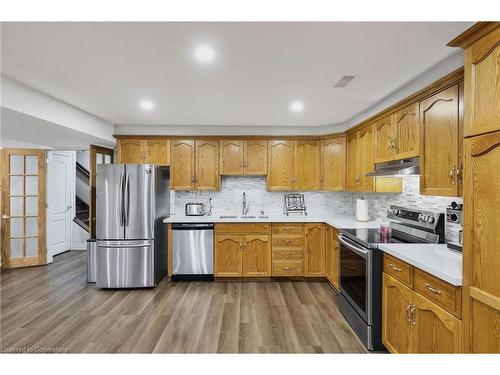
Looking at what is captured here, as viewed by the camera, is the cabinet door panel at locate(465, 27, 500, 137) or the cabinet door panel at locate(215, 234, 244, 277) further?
the cabinet door panel at locate(215, 234, 244, 277)

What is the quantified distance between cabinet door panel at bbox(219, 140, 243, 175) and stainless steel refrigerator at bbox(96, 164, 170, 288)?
1.09m

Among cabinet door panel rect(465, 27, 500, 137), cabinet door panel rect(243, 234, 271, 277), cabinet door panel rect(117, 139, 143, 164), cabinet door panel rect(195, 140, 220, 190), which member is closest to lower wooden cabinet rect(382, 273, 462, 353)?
cabinet door panel rect(465, 27, 500, 137)

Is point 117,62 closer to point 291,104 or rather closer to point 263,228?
point 291,104

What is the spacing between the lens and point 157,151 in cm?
433

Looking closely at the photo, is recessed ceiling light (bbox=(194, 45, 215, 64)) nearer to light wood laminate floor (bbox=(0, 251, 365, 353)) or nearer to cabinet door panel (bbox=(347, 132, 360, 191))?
light wood laminate floor (bbox=(0, 251, 365, 353))

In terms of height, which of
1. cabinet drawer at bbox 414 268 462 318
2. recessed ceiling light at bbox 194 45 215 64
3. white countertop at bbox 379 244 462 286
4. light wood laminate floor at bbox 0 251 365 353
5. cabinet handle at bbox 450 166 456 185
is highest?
recessed ceiling light at bbox 194 45 215 64

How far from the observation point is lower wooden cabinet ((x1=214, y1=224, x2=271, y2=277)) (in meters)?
3.97

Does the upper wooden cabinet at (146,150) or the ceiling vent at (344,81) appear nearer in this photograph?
the ceiling vent at (344,81)

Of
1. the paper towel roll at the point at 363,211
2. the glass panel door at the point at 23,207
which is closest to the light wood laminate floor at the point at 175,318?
the glass panel door at the point at 23,207

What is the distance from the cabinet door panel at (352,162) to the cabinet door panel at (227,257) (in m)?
1.71

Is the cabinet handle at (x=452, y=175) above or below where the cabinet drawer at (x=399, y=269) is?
above

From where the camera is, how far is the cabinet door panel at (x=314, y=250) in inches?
157

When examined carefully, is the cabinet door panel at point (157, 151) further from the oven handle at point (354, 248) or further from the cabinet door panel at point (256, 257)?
the oven handle at point (354, 248)
